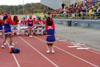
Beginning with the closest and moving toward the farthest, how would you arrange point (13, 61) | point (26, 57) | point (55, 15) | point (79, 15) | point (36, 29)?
point (13, 61)
point (26, 57)
point (36, 29)
point (79, 15)
point (55, 15)

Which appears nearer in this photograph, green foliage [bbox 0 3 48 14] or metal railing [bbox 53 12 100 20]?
metal railing [bbox 53 12 100 20]

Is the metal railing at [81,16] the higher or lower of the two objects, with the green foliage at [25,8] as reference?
lower

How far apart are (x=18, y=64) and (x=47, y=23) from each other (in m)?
3.66

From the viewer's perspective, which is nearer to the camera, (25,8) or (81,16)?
(81,16)

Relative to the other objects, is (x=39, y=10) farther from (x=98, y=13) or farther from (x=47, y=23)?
(x=47, y=23)

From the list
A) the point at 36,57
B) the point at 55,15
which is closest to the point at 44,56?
the point at 36,57

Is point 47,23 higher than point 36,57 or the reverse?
higher

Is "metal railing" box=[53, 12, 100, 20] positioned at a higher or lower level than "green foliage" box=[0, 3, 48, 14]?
lower

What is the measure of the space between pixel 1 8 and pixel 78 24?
1222cm

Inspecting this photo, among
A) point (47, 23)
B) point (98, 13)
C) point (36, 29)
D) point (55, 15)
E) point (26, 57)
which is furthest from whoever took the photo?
point (55, 15)

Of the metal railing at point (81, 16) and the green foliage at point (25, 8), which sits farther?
the green foliage at point (25, 8)

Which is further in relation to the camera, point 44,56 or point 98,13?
point 98,13

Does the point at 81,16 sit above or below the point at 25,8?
below

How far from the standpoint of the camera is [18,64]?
1030cm
